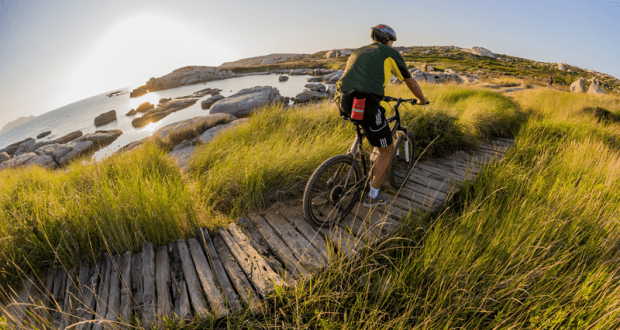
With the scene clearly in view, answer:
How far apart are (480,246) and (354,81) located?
6.76 feet

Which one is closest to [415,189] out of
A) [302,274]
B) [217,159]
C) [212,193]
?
[302,274]

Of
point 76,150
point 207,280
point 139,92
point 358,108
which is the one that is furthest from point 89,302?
point 139,92

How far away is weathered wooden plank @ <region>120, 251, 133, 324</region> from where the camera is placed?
1.85 metres

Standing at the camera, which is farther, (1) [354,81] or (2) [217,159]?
(2) [217,159]

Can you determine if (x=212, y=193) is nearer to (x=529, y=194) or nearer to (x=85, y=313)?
(x=85, y=313)

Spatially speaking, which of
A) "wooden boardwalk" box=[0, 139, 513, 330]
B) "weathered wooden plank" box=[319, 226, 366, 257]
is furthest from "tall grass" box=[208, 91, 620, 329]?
"wooden boardwalk" box=[0, 139, 513, 330]

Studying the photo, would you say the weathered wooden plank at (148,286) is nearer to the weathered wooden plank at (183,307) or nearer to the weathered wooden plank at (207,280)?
the weathered wooden plank at (183,307)

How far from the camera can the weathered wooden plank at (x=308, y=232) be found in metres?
2.49

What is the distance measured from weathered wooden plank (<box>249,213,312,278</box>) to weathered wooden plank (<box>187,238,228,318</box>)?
64 centimetres

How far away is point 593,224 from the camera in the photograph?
235cm

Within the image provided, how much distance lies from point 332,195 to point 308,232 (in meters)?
0.56

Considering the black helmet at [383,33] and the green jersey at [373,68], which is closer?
the green jersey at [373,68]

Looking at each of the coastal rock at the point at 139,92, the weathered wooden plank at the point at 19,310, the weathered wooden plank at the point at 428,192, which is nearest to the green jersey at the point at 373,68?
the weathered wooden plank at the point at 428,192

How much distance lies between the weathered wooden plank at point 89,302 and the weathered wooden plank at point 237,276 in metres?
0.99
